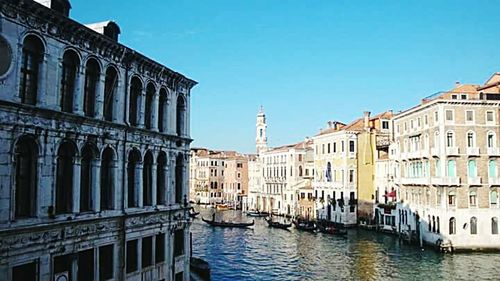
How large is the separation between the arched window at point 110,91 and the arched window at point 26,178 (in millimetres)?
2433

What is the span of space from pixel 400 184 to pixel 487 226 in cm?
705

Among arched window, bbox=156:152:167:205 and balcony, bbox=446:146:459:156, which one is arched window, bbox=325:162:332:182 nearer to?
balcony, bbox=446:146:459:156

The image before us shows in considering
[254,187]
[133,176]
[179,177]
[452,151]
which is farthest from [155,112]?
[254,187]

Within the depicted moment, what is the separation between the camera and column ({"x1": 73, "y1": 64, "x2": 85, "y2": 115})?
10.2 m

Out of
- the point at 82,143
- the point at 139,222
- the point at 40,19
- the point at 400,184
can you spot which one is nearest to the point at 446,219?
the point at 400,184

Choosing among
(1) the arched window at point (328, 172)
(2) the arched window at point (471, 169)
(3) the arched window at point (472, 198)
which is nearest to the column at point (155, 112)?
(2) the arched window at point (471, 169)

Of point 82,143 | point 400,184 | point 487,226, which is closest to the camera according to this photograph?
point 82,143

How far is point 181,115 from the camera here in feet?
50.9

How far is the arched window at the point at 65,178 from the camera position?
983 cm

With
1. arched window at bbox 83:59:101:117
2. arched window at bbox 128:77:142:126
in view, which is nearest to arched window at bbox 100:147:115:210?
arched window at bbox 83:59:101:117

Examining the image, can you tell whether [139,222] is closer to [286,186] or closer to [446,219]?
[446,219]

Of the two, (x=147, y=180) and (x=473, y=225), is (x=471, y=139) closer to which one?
(x=473, y=225)

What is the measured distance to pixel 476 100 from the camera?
27.4 meters

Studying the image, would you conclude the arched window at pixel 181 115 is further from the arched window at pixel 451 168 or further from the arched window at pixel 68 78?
the arched window at pixel 451 168
